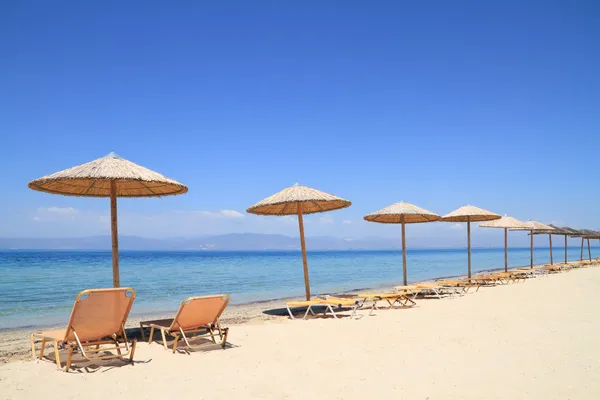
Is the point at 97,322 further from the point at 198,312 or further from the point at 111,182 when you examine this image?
the point at 111,182

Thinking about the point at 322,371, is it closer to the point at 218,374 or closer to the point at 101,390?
the point at 218,374

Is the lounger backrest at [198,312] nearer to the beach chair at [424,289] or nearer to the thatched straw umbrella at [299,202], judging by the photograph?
the thatched straw umbrella at [299,202]

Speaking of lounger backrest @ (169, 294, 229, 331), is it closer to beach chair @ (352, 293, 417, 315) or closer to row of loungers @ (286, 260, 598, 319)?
row of loungers @ (286, 260, 598, 319)

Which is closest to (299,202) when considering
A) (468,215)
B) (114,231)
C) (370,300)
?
(370,300)

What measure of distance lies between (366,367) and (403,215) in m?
7.66

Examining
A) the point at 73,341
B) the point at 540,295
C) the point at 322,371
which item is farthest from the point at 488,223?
the point at 73,341

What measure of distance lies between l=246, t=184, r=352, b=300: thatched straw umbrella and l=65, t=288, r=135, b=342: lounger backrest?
4139 millimetres

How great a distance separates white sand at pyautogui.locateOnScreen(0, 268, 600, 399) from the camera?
3492 mm

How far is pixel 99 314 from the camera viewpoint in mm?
4316

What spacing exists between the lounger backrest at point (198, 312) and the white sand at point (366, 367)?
35 centimetres

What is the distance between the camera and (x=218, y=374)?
406cm

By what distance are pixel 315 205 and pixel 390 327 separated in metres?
3.95

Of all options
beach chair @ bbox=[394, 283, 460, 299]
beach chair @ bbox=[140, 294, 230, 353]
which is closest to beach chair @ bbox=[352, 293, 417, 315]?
beach chair @ bbox=[394, 283, 460, 299]

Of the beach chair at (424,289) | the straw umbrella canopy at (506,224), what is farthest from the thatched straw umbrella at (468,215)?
the straw umbrella canopy at (506,224)
